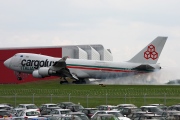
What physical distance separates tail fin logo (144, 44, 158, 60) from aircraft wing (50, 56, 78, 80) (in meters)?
13.7

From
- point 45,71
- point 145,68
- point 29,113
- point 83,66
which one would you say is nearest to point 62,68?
point 45,71

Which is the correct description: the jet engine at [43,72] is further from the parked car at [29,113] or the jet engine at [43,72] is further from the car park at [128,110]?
the parked car at [29,113]

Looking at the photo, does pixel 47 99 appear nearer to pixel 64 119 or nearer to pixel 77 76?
pixel 64 119

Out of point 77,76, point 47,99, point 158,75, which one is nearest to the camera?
point 47,99

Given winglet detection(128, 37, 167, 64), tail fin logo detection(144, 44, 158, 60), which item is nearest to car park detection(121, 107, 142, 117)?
winglet detection(128, 37, 167, 64)

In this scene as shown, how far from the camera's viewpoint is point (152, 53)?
93.4 metres

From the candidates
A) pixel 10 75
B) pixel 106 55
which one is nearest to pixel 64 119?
pixel 10 75

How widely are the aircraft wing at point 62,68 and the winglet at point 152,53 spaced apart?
11495 mm

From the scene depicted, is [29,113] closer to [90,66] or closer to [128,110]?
[128,110]

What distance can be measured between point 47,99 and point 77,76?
3931 cm

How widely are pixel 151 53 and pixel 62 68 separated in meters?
16.0

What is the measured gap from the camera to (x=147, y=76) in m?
90.9

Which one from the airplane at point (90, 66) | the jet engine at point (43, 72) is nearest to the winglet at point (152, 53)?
the airplane at point (90, 66)

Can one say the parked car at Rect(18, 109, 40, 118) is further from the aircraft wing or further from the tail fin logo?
the tail fin logo
